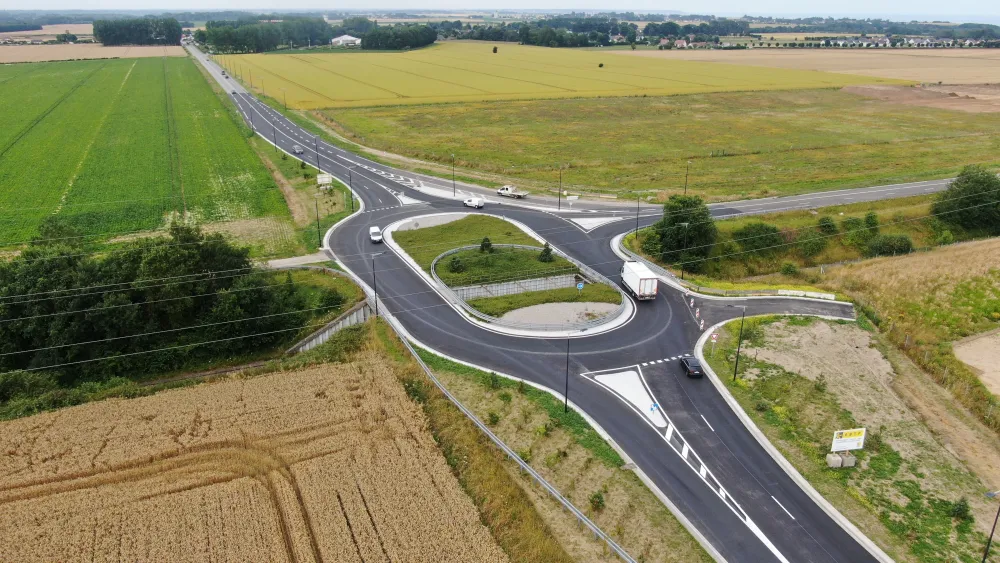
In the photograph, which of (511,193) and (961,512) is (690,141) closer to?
(511,193)

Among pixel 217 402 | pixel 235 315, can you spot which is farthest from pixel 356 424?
pixel 235 315

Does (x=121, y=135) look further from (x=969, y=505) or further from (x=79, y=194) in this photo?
(x=969, y=505)

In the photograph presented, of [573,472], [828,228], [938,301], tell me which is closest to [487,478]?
[573,472]

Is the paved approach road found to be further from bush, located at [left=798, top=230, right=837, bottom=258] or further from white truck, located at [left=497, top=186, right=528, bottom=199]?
bush, located at [left=798, top=230, right=837, bottom=258]

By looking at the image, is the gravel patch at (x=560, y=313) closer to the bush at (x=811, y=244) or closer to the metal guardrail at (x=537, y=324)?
the metal guardrail at (x=537, y=324)

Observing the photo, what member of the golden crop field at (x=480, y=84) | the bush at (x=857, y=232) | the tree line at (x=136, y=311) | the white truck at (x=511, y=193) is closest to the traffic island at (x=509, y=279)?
the white truck at (x=511, y=193)

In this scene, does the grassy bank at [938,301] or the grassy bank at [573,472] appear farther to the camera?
the grassy bank at [938,301]
